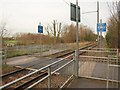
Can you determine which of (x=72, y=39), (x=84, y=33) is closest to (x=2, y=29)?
(x=72, y=39)

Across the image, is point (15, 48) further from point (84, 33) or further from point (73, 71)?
point (84, 33)

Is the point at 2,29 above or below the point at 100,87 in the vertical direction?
above

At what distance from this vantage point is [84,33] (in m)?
60.9

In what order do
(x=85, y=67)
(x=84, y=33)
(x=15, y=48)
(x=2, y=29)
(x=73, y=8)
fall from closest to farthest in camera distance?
1. (x=73, y=8)
2. (x=85, y=67)
3. (x=2, y=29)
4. (x=15, y=48)
5. (x=84, y=33)

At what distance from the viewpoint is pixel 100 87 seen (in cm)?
584

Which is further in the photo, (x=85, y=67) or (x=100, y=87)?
(x=85, y=67)

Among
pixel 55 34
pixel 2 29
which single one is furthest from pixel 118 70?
pixel 55 34

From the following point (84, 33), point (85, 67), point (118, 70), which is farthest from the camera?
point (84, 33)

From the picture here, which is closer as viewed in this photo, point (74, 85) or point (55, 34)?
point (74, 85)

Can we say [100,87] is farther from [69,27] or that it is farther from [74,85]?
[69,27]

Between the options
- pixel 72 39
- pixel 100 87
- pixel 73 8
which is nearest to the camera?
pixel 100 87

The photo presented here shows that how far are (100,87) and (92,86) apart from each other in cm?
28

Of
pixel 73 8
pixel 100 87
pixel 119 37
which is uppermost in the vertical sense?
pixel 73 8

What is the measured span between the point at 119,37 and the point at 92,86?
906 centimetres
